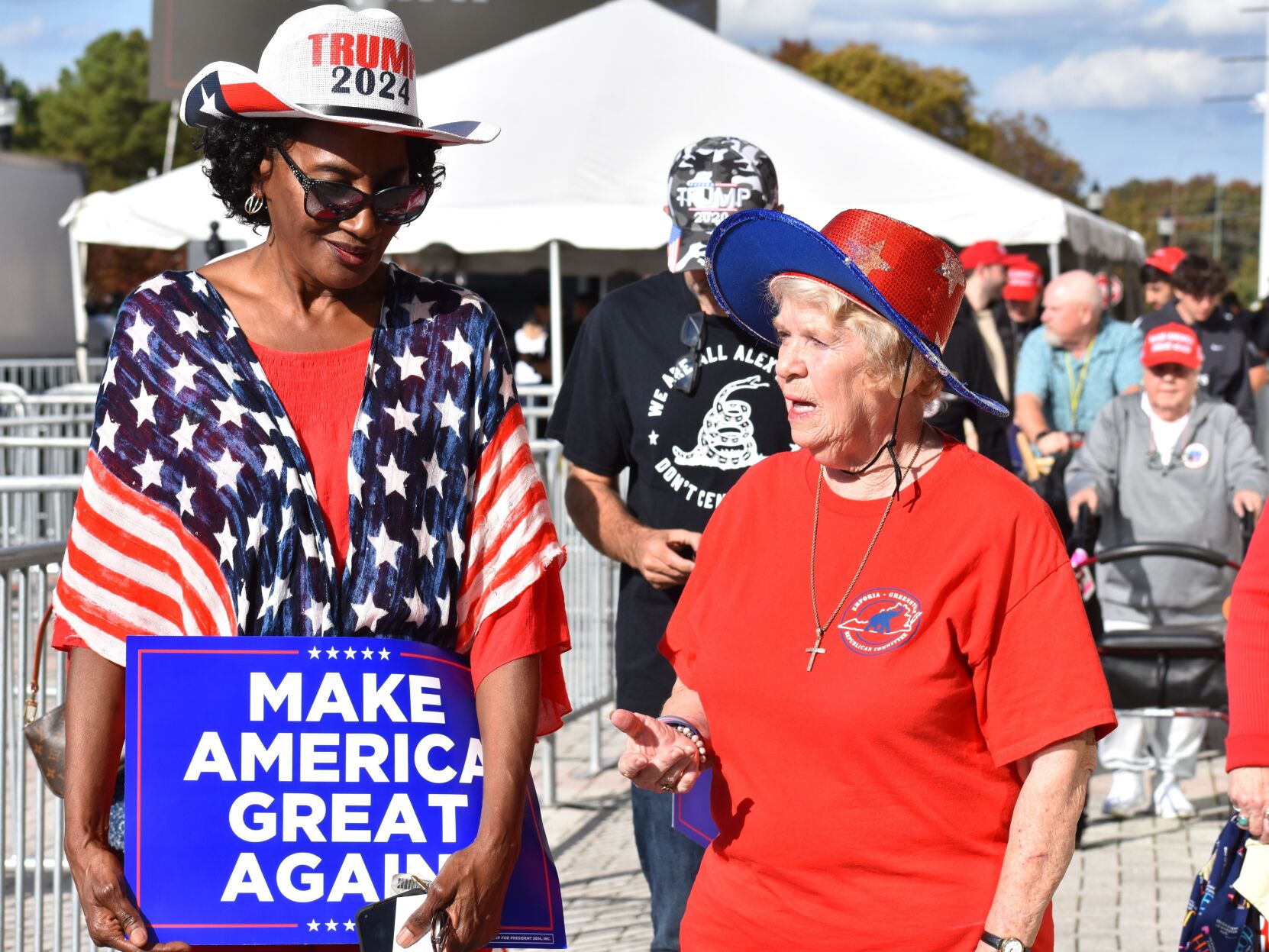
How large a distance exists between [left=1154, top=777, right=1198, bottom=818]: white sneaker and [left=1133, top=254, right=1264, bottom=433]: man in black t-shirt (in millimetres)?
4213

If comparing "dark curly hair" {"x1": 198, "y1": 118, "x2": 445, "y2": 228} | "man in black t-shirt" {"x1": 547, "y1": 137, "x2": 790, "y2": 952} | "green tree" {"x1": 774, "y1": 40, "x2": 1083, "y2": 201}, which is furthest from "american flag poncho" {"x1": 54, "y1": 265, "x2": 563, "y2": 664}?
"green tree" {"x1": 774, "y1": 40, "x2": 1083, "y2": 201}

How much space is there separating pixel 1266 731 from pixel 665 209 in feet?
5.98

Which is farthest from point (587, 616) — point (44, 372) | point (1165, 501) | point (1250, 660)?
point (44, 372)

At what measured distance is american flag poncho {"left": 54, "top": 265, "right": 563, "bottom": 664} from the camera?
7.87ft

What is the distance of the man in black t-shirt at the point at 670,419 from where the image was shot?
12.4 ft

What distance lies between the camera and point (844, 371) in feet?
8.41

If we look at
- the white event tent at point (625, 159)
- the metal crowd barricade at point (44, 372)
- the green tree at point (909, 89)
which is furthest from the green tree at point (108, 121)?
the white event tent at point (625, 159)

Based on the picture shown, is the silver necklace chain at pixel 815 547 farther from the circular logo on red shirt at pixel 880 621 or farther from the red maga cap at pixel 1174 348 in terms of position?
the red maga cap at pixel 1174 348

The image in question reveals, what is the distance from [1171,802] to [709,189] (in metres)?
4.61

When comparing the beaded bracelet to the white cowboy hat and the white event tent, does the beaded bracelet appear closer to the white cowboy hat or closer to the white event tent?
the white cowboy hat

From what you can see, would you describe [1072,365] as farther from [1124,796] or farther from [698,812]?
[698,812]

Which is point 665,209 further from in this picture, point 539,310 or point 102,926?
point 539,310

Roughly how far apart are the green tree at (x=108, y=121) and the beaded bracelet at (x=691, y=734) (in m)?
56.9

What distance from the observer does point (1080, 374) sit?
8.66m
